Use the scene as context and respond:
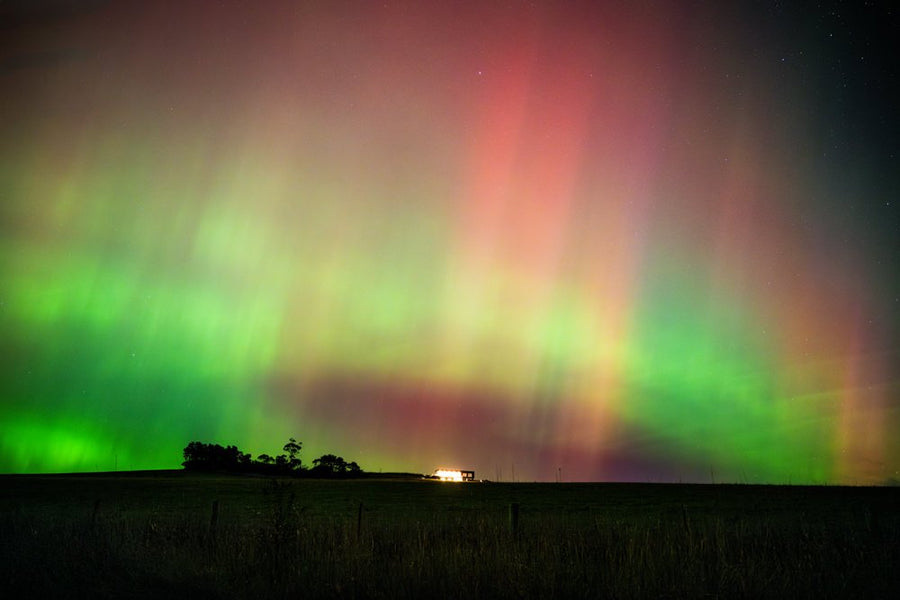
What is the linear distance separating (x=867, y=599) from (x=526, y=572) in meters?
4.86

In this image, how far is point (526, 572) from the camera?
11.4 m

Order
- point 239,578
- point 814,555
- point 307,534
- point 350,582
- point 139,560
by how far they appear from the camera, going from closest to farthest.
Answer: point 350,582, point 239,578, point 139,560, point 814,555, point 307,534

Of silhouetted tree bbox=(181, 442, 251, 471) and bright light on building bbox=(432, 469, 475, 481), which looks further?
silhouetted tree bbox=(181, 442, 251, 471)

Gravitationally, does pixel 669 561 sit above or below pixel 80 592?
above

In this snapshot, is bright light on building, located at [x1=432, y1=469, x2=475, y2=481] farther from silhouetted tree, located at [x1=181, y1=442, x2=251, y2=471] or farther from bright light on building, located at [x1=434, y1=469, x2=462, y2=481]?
silhouetted tree, located at [x1=181, y1=442, x2=251, y2=471]

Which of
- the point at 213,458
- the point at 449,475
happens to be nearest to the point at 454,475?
the point at 449,475

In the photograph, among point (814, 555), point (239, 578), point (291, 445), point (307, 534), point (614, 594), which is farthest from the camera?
point (291, 445)

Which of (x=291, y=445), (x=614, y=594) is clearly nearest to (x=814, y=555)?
(x=614, y=594)

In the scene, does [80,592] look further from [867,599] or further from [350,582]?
[867,599]

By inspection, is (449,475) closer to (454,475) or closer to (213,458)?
(454,475)

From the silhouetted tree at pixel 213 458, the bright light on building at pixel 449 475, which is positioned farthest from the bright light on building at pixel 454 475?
the silhouetted tree at pixel 213 458

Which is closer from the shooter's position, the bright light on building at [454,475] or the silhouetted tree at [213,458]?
the bright light on building at [454,475]

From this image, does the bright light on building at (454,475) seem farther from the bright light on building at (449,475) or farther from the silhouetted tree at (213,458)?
the silhouetted tree at (213,458)

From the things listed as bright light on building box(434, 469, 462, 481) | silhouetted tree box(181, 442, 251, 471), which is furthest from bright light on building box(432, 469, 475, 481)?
silhouetted tree box(181, 442, 251, 471)
